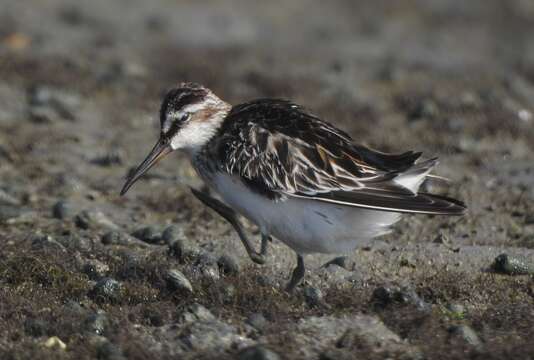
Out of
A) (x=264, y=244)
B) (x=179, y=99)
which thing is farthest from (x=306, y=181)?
(x=179, y=99)

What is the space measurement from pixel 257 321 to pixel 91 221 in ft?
8.72

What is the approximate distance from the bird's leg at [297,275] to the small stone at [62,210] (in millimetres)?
2443

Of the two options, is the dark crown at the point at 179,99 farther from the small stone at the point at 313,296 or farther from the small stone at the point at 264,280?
the small stone at the point at 313,296

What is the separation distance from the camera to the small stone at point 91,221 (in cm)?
887

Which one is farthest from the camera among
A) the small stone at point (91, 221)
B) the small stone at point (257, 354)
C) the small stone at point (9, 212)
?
the small stone at point (9, 212)

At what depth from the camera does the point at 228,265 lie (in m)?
7.77

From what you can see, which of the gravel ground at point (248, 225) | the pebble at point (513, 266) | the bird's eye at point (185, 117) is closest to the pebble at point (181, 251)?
the gravel ground at point (248, 225)

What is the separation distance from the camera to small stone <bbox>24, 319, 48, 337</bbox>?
21.3 feet

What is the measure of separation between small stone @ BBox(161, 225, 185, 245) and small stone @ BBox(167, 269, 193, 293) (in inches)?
42.7

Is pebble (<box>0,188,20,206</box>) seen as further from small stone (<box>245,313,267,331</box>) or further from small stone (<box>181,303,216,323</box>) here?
small stone (<box>245,313,267,331</box>)

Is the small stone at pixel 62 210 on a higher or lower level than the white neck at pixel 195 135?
lower

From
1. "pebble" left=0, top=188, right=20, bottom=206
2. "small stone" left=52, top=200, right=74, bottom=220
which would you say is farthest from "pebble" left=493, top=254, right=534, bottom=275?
"pebble" left=0, top=188, right=20, bottom=206

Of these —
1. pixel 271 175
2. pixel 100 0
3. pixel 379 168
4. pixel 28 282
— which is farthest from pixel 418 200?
pixel 100 0

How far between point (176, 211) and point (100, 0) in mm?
7841
